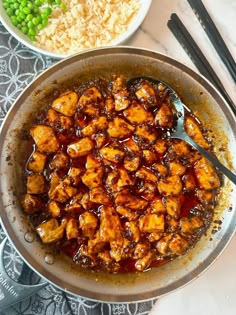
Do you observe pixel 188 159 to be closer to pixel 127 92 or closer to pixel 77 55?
pixel 127 92

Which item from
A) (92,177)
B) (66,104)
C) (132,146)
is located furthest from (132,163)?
(66,104)

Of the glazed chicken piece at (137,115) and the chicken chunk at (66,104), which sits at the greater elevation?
the glazed chicken piece at (137,115)

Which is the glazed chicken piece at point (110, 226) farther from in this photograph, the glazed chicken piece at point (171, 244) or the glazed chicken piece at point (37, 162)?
the glazed chicken piece at point (37, 162)

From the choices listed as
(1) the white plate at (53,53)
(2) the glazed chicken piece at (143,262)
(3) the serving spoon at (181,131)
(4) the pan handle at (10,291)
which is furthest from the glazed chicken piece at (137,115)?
(4) the pan handle at (10,291)

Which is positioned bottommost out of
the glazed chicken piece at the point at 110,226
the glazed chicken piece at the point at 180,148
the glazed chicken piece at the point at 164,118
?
the glazed chicken piece at the point at 110,226

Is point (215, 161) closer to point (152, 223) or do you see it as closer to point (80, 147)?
point (152, 223)

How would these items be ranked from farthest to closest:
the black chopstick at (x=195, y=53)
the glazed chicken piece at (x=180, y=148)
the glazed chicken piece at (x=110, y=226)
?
the black chopstick at (x=195, y=53) → the glazed chicken piece at (x=180, y=148) → the glazed chicken piece at (x=110, y=226)

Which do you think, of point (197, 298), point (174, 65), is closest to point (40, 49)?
point (174, 65)

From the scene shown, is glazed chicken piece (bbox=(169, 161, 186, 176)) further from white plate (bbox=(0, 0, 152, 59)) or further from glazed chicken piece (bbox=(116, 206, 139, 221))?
white plate (bbox=(0, 0, 152, 59))
